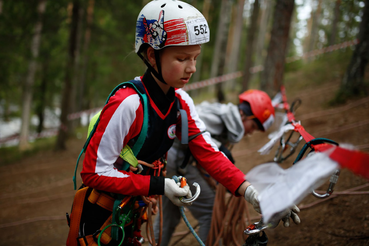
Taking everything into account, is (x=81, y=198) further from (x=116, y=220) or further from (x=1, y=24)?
(x=1, y=24)

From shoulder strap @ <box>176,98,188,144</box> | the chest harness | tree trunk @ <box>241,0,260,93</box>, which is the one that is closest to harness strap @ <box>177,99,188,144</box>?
shoulder strap @ <box>176,98,188,144</box>

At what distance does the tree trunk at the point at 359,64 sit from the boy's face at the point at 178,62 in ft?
17.9

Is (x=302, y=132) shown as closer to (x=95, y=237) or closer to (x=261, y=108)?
(x=261, y=108)

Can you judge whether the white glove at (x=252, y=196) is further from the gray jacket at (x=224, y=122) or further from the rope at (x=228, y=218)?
the gray jacket at (x=224, y=122)

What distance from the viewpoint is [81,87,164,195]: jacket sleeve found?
58.2 inches

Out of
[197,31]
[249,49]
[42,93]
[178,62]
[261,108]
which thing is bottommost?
[42,93]

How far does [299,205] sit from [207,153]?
224cm

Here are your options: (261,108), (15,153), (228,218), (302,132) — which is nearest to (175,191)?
(302,132)

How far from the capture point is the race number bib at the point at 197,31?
154 cm

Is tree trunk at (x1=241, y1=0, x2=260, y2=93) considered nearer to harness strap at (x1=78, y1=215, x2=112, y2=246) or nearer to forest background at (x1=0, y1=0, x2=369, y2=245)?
forest background at (x1=0, y1=0, x2=369, y2=245)

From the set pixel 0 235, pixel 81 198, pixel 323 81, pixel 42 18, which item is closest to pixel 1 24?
pixel 42 18

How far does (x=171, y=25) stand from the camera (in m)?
1.54

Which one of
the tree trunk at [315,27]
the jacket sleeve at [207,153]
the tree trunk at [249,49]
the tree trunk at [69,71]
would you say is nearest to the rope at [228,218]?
the jacket sleeve at [207,153]

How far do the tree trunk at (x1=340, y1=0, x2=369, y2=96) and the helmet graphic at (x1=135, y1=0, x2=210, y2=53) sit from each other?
5.40 meters
